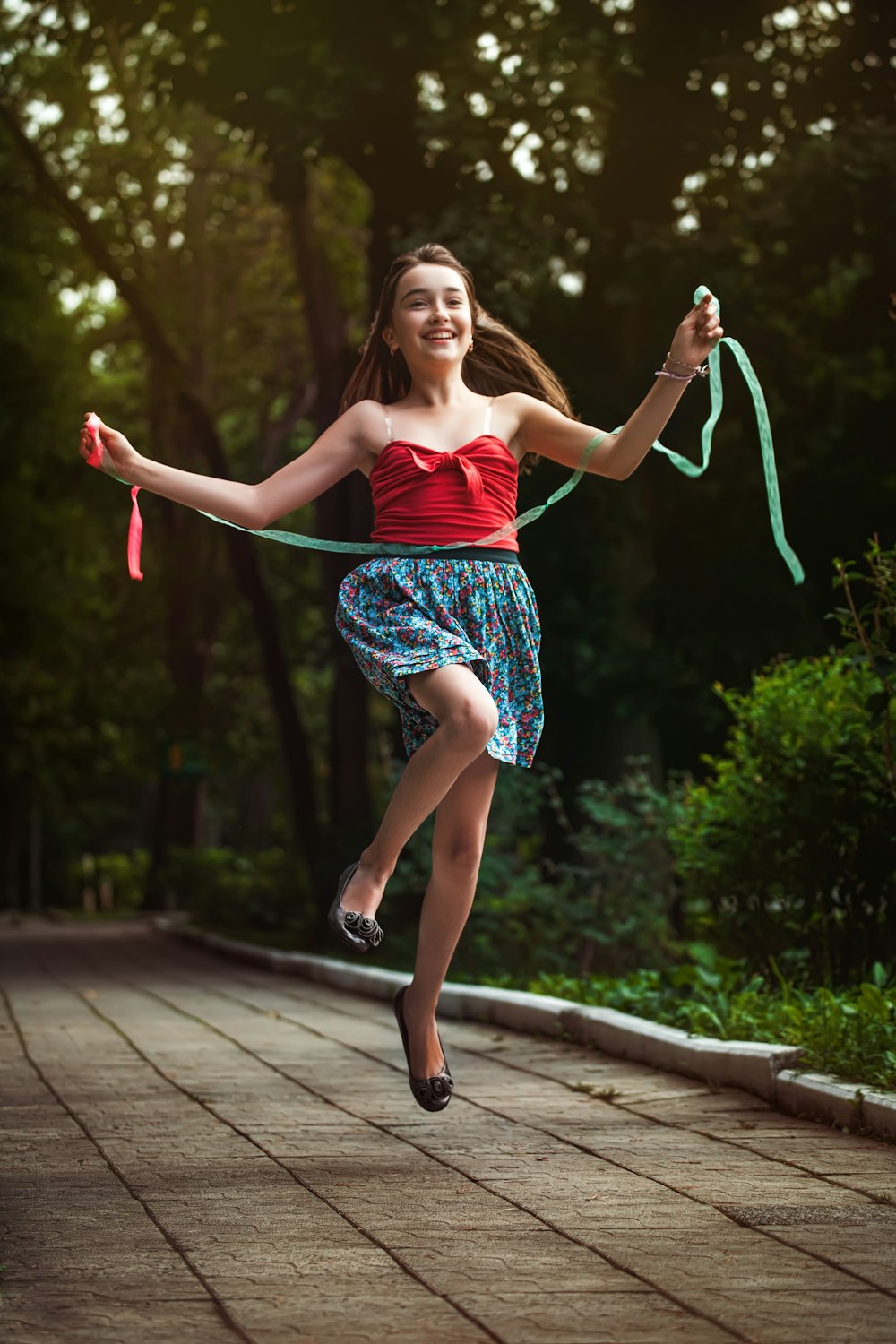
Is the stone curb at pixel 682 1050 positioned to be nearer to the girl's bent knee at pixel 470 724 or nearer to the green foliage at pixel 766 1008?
the green foliage at pixel 766 1008

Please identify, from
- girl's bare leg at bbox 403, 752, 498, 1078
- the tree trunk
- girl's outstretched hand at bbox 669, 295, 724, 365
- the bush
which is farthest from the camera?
the tree trunk

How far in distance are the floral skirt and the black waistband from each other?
0.03 ft

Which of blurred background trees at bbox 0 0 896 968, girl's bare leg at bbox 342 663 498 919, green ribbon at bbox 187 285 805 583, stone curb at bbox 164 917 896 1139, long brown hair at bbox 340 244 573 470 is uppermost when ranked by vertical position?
blurred background trees at bbox 0 0 896 968

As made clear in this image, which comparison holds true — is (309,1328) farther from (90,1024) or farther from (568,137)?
(568,137)

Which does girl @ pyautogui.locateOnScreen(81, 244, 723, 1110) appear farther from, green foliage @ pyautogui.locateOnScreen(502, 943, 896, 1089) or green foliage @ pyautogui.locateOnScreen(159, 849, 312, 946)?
green foliage @ pyautogui.locateOnScreen(159, 849, 312, 946)

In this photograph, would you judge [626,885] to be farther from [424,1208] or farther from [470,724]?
[424,1208]

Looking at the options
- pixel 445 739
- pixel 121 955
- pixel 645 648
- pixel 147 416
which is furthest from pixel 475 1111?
pixel 147 416

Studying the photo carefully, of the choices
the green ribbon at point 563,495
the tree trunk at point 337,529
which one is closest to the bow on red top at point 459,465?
the green ribbon at point 563,495

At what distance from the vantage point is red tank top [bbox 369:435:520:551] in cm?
495

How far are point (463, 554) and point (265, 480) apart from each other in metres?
0.59

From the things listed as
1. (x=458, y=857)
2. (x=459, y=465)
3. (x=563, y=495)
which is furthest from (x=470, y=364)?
(x=458, y=857)

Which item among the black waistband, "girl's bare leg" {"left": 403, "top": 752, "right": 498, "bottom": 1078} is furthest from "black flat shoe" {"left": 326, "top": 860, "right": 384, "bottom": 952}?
the black waistband

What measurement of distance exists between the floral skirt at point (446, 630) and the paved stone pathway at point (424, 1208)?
119 centimetres

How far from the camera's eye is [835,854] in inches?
305
